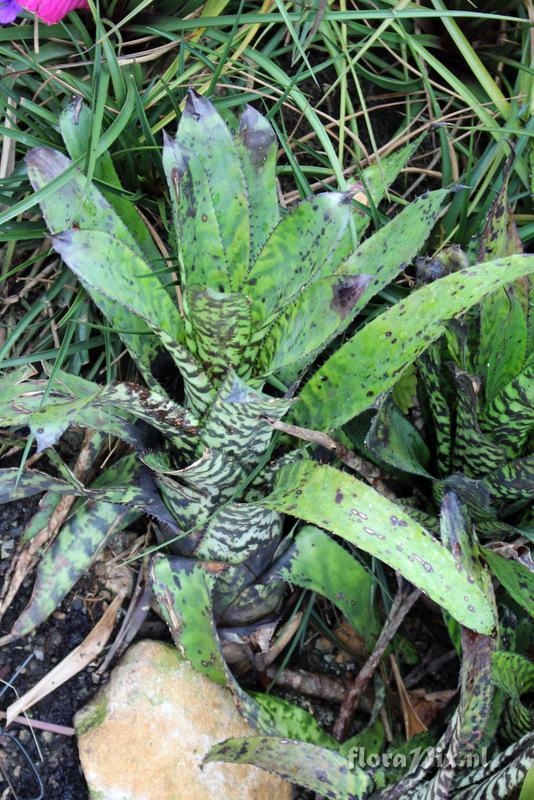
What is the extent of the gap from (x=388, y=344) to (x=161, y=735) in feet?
2.09

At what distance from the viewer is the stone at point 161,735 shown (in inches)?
44.6

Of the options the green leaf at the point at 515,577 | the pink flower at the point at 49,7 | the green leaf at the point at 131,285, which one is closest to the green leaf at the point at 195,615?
the green leaf at the point at 131,285

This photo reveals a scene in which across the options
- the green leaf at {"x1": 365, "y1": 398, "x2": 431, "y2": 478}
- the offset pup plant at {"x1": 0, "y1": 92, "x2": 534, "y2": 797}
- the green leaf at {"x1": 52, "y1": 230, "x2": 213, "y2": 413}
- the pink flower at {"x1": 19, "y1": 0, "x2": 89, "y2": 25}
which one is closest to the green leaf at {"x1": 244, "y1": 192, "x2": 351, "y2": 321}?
the offset pup plant at {"x1": 0, "y1": 92, "x2": 534, "y2": 797}

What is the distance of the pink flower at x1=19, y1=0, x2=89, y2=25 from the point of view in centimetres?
107

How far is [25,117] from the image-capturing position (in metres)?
1.20

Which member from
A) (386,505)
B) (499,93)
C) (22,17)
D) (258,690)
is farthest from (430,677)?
(22,17)

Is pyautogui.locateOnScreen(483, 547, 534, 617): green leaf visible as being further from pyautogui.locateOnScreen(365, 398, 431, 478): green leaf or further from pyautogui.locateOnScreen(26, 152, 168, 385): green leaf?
pyautogui.locateOnScreen(26, 152, 168, 385): green leaf

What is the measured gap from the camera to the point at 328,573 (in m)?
1.21

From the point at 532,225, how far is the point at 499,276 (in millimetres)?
527

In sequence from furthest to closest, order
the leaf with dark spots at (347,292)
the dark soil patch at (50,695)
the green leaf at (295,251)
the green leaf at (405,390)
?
the green leaf at (405,390)
the dark soil patch at (50,695)
the green leaf at (295,251)
the leaf with dark spots at (347,292)

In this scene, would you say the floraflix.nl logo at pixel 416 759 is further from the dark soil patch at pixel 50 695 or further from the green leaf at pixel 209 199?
the green leaf at pixel 209 199

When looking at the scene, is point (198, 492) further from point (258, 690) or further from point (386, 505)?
point (258, 690)

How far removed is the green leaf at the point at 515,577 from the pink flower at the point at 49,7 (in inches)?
36.9

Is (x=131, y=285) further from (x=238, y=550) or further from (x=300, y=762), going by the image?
(x=300, y=762)
